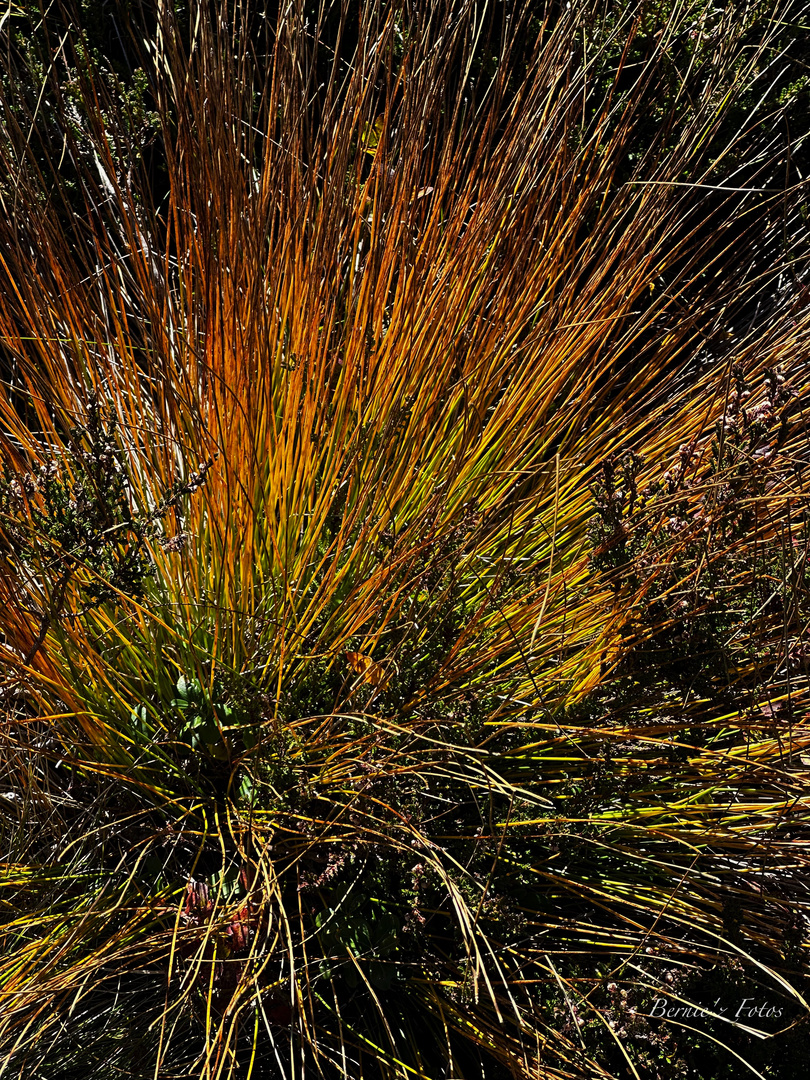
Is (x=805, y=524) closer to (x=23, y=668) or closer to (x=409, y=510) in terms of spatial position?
(x=409, y=510)

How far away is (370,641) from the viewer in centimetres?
144

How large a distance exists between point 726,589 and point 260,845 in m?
0.76

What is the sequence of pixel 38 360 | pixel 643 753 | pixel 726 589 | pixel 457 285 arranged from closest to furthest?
pixel 726 589 < pixel 643 753 < pixel 457 285 < pixel 38 360

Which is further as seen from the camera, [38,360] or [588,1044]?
[38,360]

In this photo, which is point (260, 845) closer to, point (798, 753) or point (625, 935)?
point (625, 935)

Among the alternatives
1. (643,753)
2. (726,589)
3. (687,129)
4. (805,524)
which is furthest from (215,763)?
(687,129)

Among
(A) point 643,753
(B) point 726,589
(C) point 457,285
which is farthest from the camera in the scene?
(C) point 457,285

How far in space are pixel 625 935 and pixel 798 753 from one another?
0.38m

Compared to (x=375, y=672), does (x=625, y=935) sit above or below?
below

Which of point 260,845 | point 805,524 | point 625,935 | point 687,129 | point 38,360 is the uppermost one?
point 687,129

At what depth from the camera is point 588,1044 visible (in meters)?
1.30

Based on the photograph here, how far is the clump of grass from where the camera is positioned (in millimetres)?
1243

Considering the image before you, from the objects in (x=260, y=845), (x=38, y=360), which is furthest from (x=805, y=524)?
(x=38, y=360)

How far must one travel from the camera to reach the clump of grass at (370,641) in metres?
1.24
